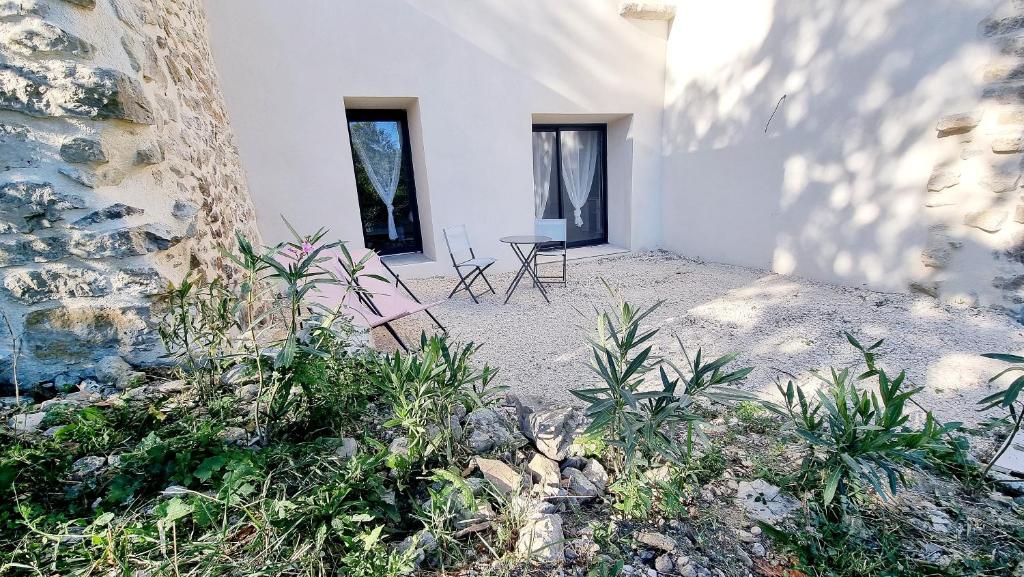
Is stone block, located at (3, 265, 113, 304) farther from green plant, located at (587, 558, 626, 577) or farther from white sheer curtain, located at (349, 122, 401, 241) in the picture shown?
white sheer curtain, located at (349, 122, 401, 241)

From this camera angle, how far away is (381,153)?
5.07 metres

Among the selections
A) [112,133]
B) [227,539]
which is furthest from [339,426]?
[112,133]

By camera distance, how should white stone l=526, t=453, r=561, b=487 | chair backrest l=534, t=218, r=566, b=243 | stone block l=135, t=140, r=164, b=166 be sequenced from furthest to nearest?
chair backrest l=534, t=218, r=566, b=243 < stone block l=135, t=140, r=164, b=166 < white stone l=526, t=453, r=561, b=487

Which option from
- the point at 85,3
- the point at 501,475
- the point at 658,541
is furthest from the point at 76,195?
the point at 658,541

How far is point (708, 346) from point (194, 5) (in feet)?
15.5

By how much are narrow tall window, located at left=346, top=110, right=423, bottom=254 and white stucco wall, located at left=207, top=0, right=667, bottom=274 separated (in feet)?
1.14

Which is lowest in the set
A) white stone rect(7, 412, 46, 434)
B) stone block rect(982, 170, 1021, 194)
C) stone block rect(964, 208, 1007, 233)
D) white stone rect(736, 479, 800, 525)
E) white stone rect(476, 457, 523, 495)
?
white stone rect(736, 479, 800, 525)

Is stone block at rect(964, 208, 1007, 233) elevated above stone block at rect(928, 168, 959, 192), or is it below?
below

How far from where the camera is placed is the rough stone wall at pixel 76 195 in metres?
1.45

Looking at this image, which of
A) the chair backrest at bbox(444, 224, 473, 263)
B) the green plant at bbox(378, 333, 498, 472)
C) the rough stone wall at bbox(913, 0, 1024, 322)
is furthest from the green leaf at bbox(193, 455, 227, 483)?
the rough stone wall at bbox(913, 0, 1024, 322)

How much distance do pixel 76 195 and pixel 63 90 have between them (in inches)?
14.6

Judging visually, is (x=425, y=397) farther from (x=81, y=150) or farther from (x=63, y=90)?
(x=63, y=90)

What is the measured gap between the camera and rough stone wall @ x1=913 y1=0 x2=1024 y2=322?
2.70 meters

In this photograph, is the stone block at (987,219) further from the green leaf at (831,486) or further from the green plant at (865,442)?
the green leaf at (831,486)
